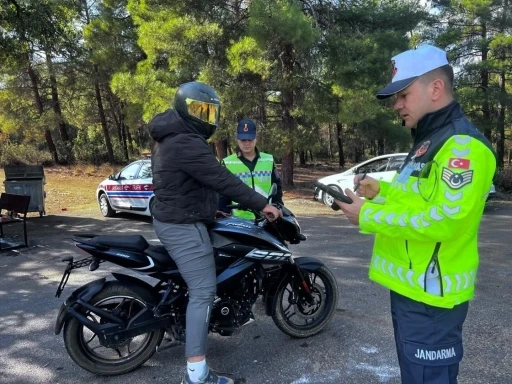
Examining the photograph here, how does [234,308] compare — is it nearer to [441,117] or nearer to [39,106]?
[441,117]

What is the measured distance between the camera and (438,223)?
1.65 meters

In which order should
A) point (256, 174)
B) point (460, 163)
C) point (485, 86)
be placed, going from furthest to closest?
point (485, 86), point (256, 174), point (460, 163)

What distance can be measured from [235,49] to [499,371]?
11101 mm

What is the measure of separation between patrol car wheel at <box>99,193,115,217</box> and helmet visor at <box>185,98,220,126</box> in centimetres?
910

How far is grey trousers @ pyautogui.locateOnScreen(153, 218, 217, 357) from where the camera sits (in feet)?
9.32

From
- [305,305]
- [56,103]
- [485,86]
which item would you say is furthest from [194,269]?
[56,103]

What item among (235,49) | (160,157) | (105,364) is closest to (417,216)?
(160,157)

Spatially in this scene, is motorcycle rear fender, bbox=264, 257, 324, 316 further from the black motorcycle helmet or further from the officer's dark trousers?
the officer's dark trousers

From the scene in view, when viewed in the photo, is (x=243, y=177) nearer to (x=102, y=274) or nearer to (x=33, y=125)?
(x=102, y=274)

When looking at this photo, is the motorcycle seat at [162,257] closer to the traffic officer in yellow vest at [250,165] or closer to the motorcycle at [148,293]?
the motorcycle at [148,293]

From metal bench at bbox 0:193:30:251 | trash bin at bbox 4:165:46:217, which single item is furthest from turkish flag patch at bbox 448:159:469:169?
trash bin at bbox 4:165:46:217

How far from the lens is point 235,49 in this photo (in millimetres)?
12469

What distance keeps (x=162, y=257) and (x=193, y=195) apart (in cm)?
54

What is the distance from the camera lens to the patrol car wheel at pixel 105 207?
11297 millimetres
